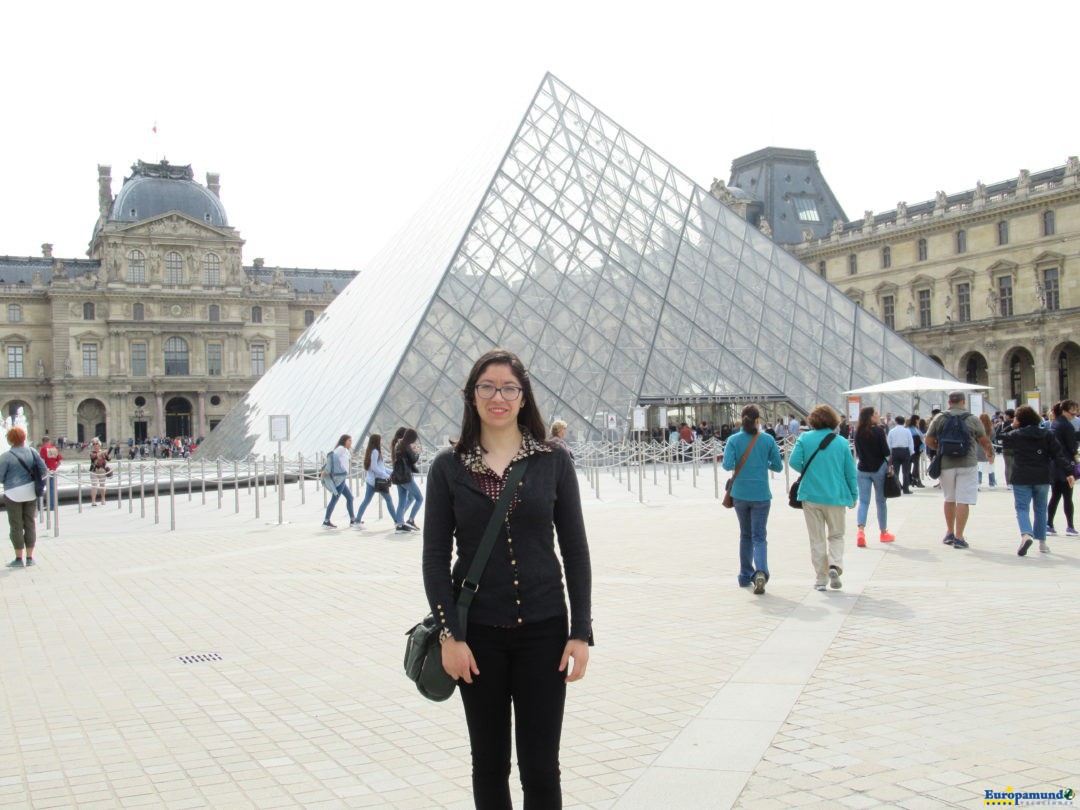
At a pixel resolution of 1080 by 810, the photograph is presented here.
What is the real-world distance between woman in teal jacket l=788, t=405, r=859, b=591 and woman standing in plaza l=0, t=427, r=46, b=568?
707 centimetres

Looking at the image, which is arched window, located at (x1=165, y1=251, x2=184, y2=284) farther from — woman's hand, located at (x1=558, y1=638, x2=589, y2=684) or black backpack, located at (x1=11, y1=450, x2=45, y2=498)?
woman's hand, located at (x1=558, y1=638, x2=589, y2=684)

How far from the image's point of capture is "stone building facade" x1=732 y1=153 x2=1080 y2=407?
150ft

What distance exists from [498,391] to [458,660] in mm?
713

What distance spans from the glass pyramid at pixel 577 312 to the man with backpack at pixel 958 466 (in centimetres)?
1143

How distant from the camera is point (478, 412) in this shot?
2814 millimetres

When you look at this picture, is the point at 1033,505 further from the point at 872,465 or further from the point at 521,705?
the point at 521,705

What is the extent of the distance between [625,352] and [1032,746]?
18.8m

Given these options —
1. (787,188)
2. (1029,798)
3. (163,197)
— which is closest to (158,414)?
(163,197)

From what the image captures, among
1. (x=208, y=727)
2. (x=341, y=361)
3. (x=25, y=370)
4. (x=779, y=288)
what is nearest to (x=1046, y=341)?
(x=779, y=288)

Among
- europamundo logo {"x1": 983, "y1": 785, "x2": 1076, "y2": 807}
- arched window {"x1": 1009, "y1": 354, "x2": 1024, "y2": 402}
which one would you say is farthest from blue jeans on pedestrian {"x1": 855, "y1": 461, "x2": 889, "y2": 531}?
arched window {"x1": 1009, "y1": 354, "x2": 1024, "y2": 402}

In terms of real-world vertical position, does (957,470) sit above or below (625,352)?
below

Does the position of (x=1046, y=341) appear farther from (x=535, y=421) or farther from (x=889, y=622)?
(x=535, y=421)

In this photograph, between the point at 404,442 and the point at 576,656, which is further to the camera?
the point at 404,442

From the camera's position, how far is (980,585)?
692cm
